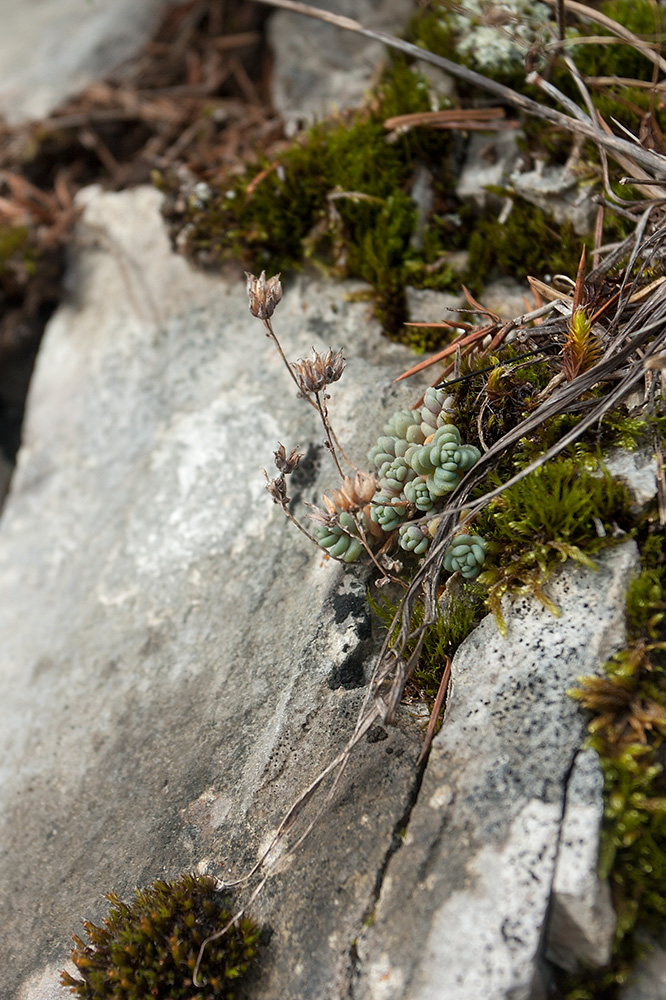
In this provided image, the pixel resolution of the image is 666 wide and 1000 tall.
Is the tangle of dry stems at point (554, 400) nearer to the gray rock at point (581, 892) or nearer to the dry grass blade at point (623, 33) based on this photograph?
the dry grass blade at point (623, 33)

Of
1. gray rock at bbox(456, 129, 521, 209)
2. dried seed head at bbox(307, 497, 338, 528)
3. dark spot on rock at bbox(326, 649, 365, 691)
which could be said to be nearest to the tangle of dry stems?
dark spot on rock at bbox(326, 649, 365, 691)

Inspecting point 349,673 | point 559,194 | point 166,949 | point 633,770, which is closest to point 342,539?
point 349,673

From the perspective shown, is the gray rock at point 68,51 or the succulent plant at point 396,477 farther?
the gray rock at point 68,51

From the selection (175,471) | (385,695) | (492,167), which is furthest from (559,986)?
(492,167)

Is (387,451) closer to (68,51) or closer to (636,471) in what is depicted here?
(636,471)

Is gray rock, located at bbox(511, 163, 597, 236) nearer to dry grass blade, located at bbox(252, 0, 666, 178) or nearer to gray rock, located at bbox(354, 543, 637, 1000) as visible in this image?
dry grass blade, located at bbox(252, 0, 666, 178)

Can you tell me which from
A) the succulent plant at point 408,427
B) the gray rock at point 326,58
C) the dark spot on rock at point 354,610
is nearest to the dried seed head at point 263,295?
the succulent plant at point 408,427
